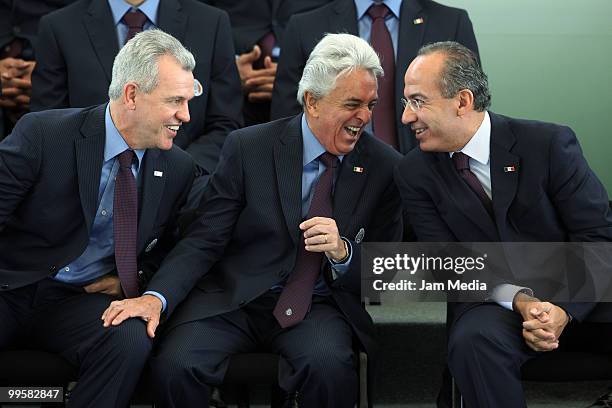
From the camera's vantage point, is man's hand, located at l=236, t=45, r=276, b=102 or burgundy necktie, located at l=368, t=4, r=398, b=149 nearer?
burgundy necktie, located at l=368, t=4, r=398, b=149

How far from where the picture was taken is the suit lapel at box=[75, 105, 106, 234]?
8.93 feet

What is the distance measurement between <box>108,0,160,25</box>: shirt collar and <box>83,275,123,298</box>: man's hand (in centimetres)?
110

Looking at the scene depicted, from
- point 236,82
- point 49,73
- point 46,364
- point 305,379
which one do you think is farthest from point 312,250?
point 49,73

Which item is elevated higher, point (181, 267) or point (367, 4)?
point (367, 4)

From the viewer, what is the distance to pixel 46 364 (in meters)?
2.61

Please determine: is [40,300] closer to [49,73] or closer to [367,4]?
[49,73]

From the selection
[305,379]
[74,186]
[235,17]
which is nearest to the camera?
[305,379]

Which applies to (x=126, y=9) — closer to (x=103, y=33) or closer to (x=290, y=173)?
(x=103, y=33)

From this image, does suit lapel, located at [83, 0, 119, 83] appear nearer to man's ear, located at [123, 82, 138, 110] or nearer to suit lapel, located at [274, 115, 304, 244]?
man's ear, located at [123, 82, 138, 110]

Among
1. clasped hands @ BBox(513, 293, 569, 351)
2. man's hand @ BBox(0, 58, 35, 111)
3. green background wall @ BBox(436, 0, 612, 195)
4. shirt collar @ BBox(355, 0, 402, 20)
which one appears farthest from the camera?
green background wall @ BBox(436, 0, 612, 195)

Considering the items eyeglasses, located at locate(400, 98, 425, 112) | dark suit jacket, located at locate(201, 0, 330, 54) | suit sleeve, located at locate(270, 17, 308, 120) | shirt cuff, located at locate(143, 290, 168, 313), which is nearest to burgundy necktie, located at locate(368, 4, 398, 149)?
suit sleeve, located at locate(270, 17, 308, 120)

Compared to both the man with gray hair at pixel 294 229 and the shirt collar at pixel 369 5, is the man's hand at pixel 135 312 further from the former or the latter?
the shirt collar at pixel 369 5

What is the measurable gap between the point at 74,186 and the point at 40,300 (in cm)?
32

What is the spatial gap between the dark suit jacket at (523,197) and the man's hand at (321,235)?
0.83 feet
